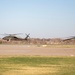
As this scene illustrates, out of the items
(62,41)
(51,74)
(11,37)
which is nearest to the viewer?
(51,74)

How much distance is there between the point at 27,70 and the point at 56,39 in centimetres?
5475

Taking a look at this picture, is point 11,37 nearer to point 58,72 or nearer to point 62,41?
point 62,41

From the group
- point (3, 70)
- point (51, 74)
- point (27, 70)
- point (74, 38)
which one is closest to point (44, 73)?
point (51, 74)

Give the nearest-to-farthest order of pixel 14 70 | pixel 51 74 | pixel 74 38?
pixel 51 74 < pixel 14 70 < pixel 74 38

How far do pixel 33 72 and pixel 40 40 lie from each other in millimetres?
55110

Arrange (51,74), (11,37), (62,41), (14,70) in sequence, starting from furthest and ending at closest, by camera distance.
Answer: (11,37)
(62,41)
(14,70)
(51,74)

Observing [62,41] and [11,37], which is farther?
[11,37]

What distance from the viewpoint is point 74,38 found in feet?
228

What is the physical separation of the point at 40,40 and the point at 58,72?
55140 millimetres

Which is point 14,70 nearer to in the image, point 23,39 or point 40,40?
point 40,40

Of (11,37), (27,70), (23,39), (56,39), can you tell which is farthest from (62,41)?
(27,70)

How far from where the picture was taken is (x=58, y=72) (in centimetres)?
1205

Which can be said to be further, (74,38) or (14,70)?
(74,38)

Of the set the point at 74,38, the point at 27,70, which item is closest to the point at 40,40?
the point at 74,38
